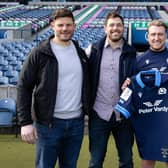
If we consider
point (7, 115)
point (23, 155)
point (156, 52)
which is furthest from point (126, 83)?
point (7, 115)

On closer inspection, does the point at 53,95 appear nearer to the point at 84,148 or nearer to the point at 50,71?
the point at 50,71

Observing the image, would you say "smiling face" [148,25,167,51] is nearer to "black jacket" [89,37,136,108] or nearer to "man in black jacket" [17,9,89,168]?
"black jacket" [89,37,136,108]

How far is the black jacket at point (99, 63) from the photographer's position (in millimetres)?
3197

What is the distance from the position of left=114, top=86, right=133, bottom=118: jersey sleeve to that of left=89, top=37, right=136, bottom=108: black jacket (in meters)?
0.09

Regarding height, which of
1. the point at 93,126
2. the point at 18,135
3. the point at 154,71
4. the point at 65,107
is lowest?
the point at 18,135

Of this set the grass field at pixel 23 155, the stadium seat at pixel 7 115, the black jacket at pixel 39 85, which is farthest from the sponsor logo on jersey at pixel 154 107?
the stadium seat at pixel 7 115

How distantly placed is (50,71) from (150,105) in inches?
34.3

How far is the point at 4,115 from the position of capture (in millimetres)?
5633

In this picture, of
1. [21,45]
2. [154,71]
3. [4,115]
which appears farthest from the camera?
[21,45]

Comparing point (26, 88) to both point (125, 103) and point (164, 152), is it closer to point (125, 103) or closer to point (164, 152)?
point (125, 103)

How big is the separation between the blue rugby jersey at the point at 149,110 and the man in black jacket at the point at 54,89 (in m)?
0.38

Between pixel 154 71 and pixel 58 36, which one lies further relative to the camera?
pixel 154 71

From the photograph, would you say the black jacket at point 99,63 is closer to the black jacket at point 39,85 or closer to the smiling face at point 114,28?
the smiling face at point 114,28

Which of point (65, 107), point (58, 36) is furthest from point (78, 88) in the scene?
point (58, 36)
